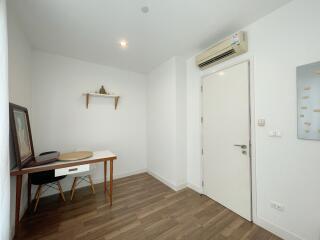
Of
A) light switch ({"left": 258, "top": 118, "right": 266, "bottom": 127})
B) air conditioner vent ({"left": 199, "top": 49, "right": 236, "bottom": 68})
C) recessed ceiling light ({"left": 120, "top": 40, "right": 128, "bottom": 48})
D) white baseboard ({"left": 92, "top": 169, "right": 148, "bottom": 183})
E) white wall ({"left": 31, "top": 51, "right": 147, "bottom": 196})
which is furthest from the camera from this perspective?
white baseboard ({"left": 92, "top": 169, "right": 148, "bottom": 183})

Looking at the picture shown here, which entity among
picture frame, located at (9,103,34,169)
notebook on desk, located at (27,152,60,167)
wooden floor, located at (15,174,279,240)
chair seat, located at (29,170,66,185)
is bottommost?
wooden floor, located at (15,174,279,240)

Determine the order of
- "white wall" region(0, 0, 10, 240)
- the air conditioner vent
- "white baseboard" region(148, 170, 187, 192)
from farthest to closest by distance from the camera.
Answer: "white baseboard" region(148, 170, 187, 192)
the air conditioner vent
"white wall" region(0, 0, 10, 240)

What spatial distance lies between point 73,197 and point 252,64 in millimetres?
3698

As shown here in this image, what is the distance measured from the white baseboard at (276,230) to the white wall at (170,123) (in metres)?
1.36

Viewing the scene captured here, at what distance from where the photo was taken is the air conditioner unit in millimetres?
1853

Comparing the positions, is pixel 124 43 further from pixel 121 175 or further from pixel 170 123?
pixel 121 175

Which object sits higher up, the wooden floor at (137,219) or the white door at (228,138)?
the white door at (228,138)

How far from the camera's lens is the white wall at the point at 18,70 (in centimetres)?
166

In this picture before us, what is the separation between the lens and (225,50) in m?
2.00

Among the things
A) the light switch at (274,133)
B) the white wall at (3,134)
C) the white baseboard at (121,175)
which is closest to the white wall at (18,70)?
the white wall at (3,134)

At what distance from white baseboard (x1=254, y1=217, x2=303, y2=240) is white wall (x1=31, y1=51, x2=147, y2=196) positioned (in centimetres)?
265

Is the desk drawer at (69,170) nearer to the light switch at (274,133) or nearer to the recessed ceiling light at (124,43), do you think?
the recessed ceiling light at (124,43)

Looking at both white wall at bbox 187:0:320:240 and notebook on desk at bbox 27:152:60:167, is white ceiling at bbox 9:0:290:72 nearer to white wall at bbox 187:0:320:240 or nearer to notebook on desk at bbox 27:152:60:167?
white wall at bbox 187:0:320:240

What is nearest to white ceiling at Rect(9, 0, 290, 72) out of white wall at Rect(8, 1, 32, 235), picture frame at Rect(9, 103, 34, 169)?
white wall at Rect(8, 1, 32, 235)
